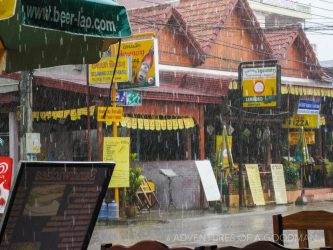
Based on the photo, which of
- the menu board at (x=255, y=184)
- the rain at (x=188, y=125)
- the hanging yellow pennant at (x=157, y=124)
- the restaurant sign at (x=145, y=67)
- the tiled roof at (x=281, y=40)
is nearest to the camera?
the rain at (x=188, y=125)

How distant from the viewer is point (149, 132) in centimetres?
2316

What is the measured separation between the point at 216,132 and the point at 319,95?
4.25 metres

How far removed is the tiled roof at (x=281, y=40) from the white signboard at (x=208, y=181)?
8.83 meters

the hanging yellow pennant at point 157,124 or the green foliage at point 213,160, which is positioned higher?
the hanging yellow pennant at point 157,124

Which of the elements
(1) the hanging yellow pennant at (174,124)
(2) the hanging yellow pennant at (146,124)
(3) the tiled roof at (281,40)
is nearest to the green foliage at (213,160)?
(1) the hanging yellow pennant at (174,124)

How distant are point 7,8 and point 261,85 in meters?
17.9

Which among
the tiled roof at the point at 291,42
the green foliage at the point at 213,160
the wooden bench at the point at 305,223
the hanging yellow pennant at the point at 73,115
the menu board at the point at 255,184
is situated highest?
the tiled roof at the point at 291,42

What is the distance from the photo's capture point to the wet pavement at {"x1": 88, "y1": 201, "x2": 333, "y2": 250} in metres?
14.0

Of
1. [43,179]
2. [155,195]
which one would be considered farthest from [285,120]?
[43,179]

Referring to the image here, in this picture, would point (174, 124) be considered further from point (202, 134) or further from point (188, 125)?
point (202, 134)

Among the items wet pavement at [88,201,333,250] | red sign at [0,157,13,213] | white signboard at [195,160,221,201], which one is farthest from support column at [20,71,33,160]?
white signboard at [195,160,221,201]

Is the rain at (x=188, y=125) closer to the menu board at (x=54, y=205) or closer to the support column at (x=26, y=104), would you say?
the support column at (x=26, y=104)

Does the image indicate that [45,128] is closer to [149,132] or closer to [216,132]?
[149,132]

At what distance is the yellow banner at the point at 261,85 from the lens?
22297 millimetres
